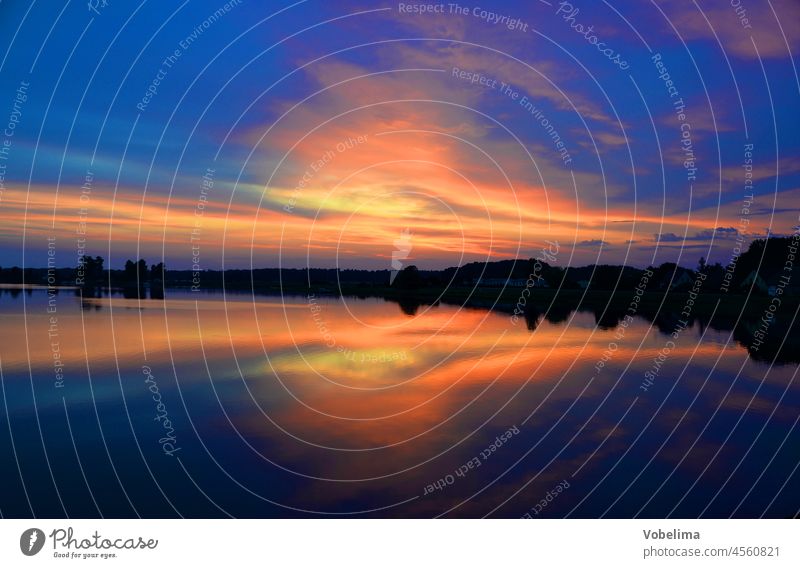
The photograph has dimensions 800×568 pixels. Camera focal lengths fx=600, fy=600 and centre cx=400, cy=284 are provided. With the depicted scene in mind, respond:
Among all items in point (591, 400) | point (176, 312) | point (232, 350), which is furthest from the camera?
point (176, 312)

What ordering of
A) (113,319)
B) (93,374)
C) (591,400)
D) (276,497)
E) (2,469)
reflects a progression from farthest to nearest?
(113,319) < (93,374) < (591,400) < (2,469) < (276,497)

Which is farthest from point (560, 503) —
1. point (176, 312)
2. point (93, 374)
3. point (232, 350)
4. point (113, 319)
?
point (176, 312)

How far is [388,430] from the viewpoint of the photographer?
17797mm

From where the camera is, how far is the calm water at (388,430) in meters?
13.3

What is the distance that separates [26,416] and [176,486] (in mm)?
8421

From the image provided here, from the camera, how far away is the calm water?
13305 millimetres

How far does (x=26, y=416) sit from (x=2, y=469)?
4928mm
